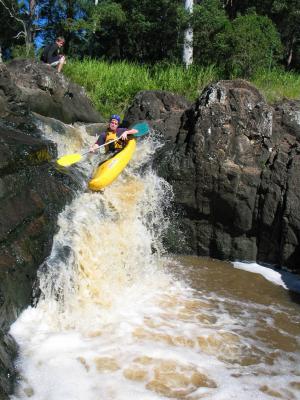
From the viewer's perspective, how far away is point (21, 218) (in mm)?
4258

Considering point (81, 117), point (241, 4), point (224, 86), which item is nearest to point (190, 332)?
point (224, 86)

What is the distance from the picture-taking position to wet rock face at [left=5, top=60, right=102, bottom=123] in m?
8.59

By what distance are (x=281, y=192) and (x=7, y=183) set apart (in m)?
3.91

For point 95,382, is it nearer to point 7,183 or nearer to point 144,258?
point 7,183

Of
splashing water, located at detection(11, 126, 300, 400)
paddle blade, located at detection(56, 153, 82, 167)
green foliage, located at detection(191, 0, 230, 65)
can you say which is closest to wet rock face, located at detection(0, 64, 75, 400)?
splashing water, located at detection(11, 126, 300, 400)

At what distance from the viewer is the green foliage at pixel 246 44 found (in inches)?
408

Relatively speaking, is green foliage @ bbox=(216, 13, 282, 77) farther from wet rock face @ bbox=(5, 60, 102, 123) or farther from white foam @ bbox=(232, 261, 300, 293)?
white foam @ bbox=(232, 261, 300, 293)

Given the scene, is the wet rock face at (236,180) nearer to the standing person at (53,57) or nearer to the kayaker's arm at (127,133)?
the kayaker's arm at (127,133)

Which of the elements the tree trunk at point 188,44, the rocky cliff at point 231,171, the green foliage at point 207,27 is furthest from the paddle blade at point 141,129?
the tree trunk at point 188,44

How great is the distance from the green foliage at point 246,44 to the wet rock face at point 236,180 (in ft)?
12.9

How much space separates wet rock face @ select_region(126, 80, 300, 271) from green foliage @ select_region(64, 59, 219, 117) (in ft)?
13.4

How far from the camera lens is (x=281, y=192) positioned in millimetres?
6465

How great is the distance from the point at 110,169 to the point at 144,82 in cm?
572

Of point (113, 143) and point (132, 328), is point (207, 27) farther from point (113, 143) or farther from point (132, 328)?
point (132, 328)
